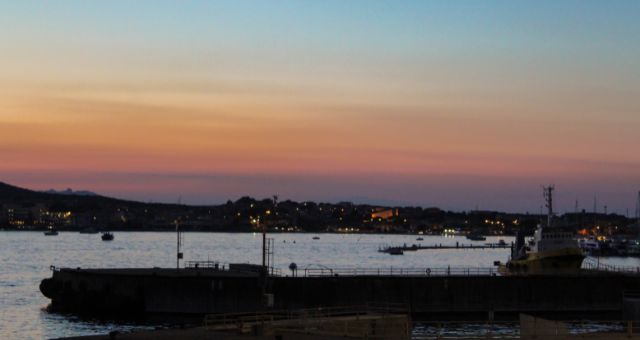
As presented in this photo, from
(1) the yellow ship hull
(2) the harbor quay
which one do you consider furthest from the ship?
(2) the harbor quay

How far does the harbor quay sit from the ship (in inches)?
650

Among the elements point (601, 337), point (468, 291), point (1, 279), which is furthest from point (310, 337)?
point (1, 279)

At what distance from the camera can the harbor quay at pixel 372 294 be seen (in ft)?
251

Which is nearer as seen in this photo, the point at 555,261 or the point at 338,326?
the point at 338,326

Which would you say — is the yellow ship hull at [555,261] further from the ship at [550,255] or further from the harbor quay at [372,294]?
the harbor quay at [372,294]

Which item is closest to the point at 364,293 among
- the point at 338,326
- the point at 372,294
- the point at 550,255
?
the point at 372,294

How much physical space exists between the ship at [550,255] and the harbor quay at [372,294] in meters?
16.5

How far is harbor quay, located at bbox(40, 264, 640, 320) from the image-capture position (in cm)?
7644

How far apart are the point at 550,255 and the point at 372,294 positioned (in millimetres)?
29627

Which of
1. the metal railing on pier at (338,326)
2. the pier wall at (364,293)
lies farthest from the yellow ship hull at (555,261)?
the metal railing on pier at (338,326)

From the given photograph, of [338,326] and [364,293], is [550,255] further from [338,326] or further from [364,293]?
[338,326]

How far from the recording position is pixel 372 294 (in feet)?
261

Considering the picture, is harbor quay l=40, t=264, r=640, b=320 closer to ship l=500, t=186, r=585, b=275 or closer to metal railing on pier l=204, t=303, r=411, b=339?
ship l=500, t=186, r=585, b=275

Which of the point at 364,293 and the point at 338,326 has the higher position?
the point at 364,293
